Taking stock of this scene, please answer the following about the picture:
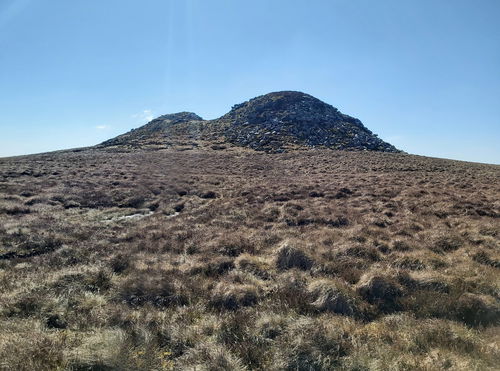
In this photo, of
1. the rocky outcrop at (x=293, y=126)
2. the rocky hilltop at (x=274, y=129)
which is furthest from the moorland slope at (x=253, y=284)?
the rocky outcrop at (x=293, y=126)

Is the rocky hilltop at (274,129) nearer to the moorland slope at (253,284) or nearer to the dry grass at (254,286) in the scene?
the moorland slope at (253,284)

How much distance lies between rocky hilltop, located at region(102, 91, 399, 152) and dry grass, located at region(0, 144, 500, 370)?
144 feet

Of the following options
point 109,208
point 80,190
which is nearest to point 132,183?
point 80,190

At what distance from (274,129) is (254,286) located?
6693 cm

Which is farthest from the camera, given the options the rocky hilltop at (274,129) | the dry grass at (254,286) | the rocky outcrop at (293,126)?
the rocky hilltop at (274,129)

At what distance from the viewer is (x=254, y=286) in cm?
797

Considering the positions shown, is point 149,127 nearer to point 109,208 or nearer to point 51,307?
point 109,208

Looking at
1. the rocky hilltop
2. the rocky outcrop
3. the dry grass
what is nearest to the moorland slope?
the dry grass

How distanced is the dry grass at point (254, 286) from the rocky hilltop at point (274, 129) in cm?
4398

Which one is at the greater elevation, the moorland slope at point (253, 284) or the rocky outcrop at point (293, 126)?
the rocky outcrop at point (293, 126)

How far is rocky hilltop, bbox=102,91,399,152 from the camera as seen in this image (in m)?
65.1

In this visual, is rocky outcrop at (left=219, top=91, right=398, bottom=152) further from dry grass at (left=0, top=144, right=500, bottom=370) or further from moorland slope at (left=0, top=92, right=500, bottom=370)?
dry grass at (left=0, top=144, right=500, bottom=370)

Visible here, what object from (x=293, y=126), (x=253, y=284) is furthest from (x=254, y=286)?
(x=293, y=126)

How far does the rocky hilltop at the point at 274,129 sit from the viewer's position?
2564 inches
